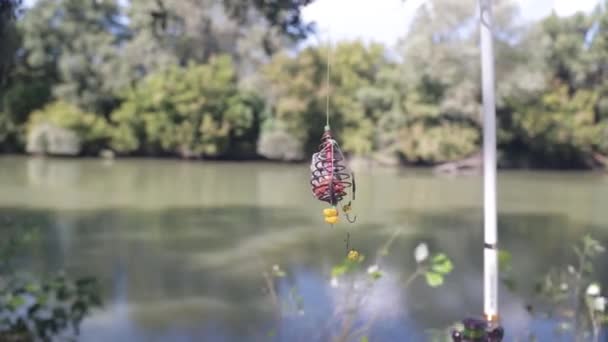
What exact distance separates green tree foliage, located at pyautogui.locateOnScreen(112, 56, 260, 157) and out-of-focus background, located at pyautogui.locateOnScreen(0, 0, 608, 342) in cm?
4

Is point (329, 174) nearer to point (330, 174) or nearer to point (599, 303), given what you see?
point (330, 174)

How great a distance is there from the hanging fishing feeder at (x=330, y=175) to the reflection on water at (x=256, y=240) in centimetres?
124

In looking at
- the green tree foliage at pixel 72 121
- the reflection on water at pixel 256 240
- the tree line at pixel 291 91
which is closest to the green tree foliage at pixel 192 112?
the tree line at pixel 291 91

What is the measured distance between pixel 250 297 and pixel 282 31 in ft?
7.37

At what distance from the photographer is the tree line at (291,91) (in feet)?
34.6

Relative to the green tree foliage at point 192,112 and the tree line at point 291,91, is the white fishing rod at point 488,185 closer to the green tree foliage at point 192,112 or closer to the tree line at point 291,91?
the tree line at point 291,91

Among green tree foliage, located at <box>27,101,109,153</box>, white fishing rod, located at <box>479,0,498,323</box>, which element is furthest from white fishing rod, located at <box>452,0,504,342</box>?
green tree foliage, located at <box>27,101,109,153</box>

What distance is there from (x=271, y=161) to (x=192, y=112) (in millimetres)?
1808

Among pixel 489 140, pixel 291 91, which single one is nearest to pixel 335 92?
pixel 291 91

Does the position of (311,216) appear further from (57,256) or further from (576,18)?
(576,18)

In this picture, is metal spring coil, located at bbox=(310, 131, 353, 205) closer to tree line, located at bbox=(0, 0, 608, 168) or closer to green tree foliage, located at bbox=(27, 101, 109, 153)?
tree line, located at bbox=(0, 0, 608, 168)

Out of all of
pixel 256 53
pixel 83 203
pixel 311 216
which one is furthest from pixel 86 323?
pixel 256 53

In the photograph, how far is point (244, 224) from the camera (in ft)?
21.2

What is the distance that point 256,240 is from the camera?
577 cm
